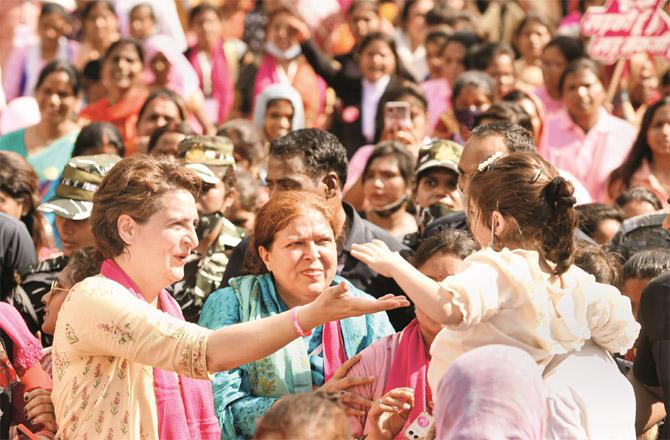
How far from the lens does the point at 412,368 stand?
172 inches

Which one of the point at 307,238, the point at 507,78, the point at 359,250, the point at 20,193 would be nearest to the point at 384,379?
the point at 307,238

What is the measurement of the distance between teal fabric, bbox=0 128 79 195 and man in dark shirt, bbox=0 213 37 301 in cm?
195

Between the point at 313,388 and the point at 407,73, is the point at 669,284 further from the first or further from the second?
the point at 407,73

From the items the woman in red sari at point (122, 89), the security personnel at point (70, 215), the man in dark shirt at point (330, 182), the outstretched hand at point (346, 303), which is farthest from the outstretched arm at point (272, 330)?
the woman in red sari at point (122, 89)

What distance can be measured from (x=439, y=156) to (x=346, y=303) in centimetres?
288

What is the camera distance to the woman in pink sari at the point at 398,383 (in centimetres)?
407

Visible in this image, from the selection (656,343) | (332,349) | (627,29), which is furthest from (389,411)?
(627,29)

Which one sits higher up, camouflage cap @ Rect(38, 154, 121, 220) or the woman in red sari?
camouflage cap @ Rect(38, 154, 121, 220)

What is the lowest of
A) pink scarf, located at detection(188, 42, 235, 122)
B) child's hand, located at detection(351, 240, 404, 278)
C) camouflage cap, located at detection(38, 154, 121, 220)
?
pink scarf, located at detection(188, 42, 235, 122)

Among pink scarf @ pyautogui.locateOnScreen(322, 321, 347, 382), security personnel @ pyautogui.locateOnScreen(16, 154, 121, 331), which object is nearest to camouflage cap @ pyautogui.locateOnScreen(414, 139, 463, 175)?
security personnel @ pyautogui.locateOnScreen(16, 154, 121, 331)

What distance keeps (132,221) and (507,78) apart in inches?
246

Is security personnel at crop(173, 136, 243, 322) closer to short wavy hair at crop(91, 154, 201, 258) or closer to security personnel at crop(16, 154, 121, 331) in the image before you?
security personnel at crop(16, 154, 121, 331)

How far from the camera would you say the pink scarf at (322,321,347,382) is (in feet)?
15.0

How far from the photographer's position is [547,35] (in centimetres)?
1130
